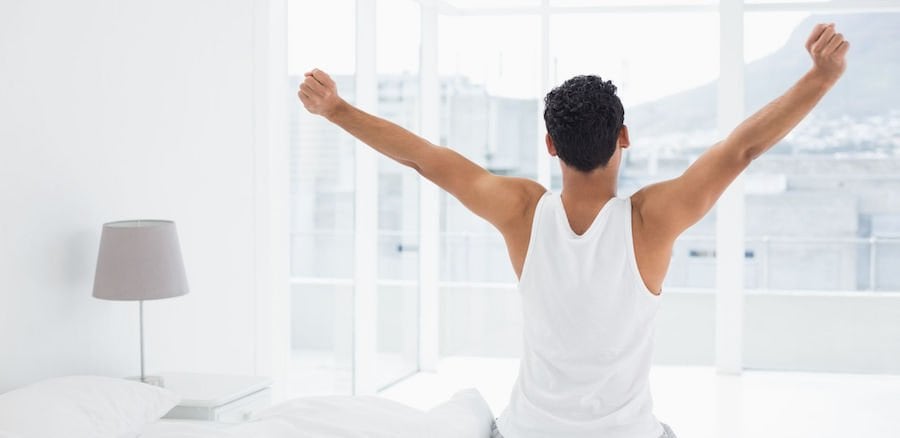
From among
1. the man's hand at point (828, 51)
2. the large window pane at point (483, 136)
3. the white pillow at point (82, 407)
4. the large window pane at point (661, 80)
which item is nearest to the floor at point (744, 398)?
the large window pane at point (483, 136)

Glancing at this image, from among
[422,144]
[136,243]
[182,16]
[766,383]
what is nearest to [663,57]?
[766,383]

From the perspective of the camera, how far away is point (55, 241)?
3.18 meters

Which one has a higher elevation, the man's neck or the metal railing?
the man's neck

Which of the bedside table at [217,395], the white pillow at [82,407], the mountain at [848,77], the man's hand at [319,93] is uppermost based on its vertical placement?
the mountain at [848,77]

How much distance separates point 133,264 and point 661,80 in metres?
4.62

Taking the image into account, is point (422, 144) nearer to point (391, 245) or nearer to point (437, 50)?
point (391, 245)

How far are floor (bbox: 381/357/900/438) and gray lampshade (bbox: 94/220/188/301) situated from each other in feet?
9.22

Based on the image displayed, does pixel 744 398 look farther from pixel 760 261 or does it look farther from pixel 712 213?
pixel 712 213

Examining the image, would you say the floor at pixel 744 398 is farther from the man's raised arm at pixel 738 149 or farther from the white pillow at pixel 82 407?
the man's raised arm at pixel 738 149

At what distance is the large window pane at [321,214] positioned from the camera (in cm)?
482

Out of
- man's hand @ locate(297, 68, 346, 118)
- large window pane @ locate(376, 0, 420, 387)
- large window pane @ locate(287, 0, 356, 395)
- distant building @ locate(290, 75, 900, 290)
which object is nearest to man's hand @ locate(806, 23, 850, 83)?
man's hand @ locate(297, 68, 346, 118)

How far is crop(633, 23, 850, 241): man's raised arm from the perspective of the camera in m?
1.67

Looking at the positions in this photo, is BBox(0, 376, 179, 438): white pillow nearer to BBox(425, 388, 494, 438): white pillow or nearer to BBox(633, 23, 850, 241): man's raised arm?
BBox(425, 388, 494, 438): white pillow

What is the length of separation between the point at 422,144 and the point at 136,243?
1539 millimetres
